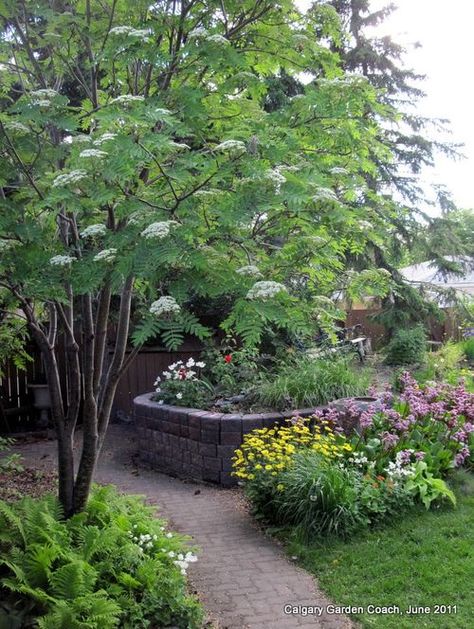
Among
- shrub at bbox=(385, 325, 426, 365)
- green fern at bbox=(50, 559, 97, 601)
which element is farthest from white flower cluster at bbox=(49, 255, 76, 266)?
shrub at bbox=(385, 325, 426, 365)

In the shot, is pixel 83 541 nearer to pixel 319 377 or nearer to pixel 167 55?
pixel 167 55

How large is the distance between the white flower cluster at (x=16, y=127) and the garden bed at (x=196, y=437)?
3.56 m

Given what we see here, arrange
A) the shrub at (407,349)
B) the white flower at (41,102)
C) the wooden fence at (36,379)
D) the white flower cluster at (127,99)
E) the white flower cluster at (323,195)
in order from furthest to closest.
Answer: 1. the shrub at (407,349)
2. the wooden fence at (36,379)
3. the white flower at (41,102)
4. the white flower cluster at (323,195)
5. the white flower cluster at (127,99)

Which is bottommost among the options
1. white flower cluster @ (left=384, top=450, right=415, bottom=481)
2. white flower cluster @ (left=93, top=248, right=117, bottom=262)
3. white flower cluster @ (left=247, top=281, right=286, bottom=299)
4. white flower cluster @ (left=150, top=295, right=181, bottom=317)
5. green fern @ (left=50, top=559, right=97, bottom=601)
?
green fern @ (left=50, top=559, right=97, bottom=601)

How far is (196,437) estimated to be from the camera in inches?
242

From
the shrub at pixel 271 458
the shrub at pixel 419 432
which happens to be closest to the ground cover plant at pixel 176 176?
the shrub at pixel 271 458

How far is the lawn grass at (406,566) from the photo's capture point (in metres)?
3.37

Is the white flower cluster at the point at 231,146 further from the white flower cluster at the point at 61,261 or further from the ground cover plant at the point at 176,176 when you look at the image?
the white flower cluster at the point at 61,261

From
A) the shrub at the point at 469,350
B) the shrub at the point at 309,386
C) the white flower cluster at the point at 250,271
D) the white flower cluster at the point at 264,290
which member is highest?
the white flower cluster at the point at 250,271

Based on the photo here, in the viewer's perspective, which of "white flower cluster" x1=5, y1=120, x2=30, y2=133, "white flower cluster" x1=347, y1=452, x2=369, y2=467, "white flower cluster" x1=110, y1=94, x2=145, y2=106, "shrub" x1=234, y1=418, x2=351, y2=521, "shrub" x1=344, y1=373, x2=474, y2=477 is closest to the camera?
"white flower cluster" x1=110, y1=94, x2=145, y2=106

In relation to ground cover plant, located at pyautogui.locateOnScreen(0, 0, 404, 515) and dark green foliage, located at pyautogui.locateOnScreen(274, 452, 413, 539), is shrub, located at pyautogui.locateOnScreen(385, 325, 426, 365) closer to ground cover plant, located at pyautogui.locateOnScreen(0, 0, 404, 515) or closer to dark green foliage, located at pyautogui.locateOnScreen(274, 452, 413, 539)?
dark green foliage, located at pyautogui.locateOnScreen(274, 452, 413, 539)

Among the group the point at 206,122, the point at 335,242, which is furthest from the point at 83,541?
the point at 206,122

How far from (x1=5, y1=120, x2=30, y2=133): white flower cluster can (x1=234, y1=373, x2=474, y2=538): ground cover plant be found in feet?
10.1

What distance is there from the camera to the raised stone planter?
5.89 m
